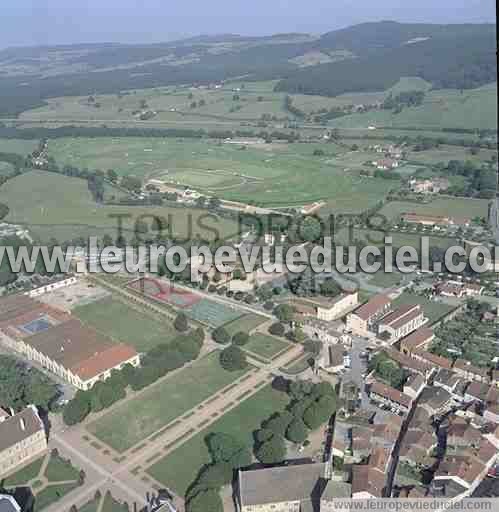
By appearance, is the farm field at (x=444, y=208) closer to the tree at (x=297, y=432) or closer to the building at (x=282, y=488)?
the tree at (x=297, y=432)

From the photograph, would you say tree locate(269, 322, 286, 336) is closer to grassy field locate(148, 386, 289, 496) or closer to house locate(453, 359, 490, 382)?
grassy field locate(148, 386, 289, 496)

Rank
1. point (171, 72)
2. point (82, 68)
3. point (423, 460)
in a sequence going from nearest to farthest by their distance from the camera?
1. point (423, 460)
2. point (171, 72)
3. point (82, 68)

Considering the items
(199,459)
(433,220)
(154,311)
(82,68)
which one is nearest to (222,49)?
(82,68)

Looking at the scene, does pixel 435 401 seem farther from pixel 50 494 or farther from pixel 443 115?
pixel 443 115

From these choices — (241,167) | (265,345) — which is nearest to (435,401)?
(265,345)

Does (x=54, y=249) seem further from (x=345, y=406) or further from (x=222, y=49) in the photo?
(x=222, y=49)

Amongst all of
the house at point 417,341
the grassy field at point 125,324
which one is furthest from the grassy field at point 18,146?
the house at point 417,341

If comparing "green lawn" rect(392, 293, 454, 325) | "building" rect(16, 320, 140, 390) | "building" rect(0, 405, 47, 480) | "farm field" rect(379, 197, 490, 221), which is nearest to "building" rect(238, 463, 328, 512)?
"building" rect(0, 405, 47, 480)
